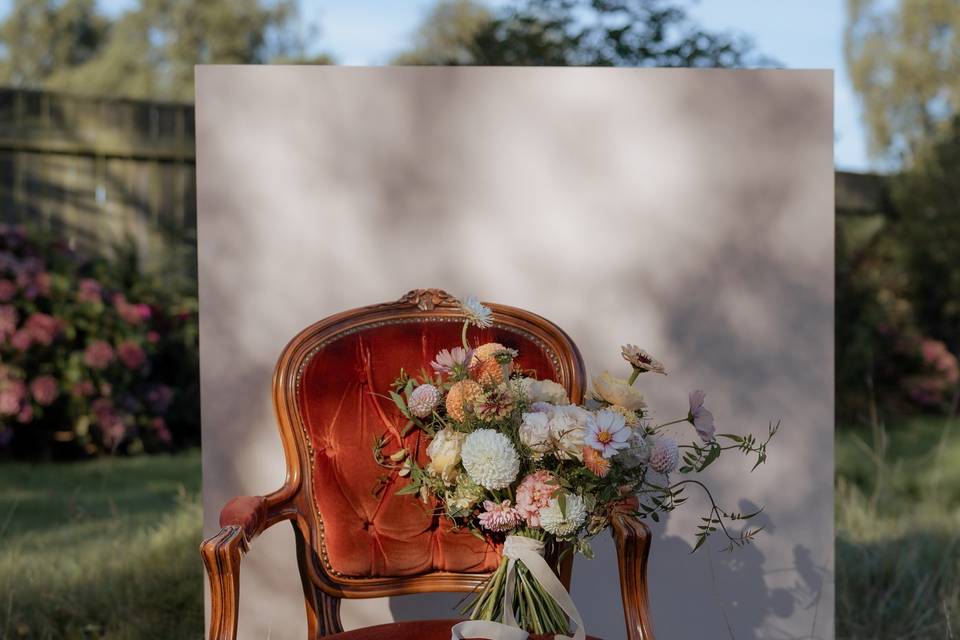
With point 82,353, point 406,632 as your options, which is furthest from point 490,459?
point 82,353

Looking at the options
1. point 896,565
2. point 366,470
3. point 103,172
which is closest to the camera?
point 366,470

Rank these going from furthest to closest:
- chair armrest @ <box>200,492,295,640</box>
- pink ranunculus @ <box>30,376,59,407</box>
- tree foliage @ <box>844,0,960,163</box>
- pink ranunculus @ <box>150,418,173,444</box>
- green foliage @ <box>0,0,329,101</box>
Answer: green foliage @ <box>0,0,329,101</box>, tree foliage @ <box>844,0,960,163</box>, pink ranunculus @ <box>150,418,173,444</box>, pink ranunculus @ <box>30,376,59,407</box>, chair armrest @ <box>200,492,295,640</box>

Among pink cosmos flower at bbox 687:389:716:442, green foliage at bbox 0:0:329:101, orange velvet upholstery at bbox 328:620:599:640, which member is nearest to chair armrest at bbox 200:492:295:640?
orange velvet upholstery at bbox 328:620:599:640

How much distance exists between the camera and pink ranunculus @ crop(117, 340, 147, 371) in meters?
4.75

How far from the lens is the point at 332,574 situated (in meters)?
2.04

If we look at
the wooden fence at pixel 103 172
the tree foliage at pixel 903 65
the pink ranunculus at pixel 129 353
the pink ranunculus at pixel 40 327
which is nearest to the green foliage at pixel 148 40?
the wooden fence at pixel 103 172

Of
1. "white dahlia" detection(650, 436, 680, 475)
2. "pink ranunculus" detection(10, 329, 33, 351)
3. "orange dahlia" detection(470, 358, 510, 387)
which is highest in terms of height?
"pink ranunculus" detection(10, 329, 33, 351)

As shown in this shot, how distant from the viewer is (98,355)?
183 inches

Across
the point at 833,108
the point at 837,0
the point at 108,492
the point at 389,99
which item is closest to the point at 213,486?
the point at 389,99

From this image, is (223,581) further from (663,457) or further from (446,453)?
(663,457)

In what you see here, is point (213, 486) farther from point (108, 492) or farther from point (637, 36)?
point (637, 36)

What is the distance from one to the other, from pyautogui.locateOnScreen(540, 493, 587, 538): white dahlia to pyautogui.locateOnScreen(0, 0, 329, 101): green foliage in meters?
9.10

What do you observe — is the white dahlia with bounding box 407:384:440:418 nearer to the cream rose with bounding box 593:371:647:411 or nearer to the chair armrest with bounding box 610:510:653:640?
the cream rose with bounding box 593:371:647:411

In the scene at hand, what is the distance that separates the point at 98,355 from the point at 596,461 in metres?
3.73
